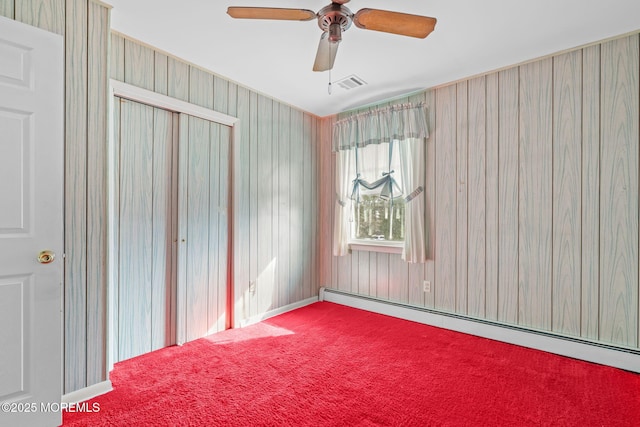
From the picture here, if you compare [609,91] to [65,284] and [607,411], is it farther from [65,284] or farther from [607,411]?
[65,284]

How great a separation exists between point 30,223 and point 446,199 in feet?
11.0

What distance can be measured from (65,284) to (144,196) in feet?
3.00

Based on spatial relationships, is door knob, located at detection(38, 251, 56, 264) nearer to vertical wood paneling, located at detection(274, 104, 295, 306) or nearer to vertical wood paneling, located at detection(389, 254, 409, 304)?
vertical wood paneling, located at detection(274, 104, 295, 306)

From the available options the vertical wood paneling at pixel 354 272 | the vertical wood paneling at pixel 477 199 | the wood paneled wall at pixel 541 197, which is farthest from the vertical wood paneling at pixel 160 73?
the vertical wood paneling at pixel 477 199

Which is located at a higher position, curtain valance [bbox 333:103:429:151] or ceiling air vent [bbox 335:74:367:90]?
ceiling air vent [bbox 335:74:367:90]

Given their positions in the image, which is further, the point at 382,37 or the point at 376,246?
the point at 376,246

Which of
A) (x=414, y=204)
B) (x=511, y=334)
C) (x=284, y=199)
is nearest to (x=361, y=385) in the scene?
(x=511, y=334)

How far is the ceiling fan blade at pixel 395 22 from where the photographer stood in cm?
169

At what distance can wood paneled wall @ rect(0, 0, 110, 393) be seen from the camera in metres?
1.92

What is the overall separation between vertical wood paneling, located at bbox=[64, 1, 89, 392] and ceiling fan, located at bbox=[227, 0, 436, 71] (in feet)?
3.56

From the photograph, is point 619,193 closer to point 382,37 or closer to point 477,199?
point 477,199

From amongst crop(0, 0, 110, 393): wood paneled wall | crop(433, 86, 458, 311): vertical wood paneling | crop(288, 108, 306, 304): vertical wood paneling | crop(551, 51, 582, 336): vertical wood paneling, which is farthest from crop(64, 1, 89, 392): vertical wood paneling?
crop(551, 51, 582, 336): vertical wood paneling

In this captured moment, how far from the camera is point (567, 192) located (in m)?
2.62

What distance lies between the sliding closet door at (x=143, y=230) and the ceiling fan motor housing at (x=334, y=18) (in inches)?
65.7
